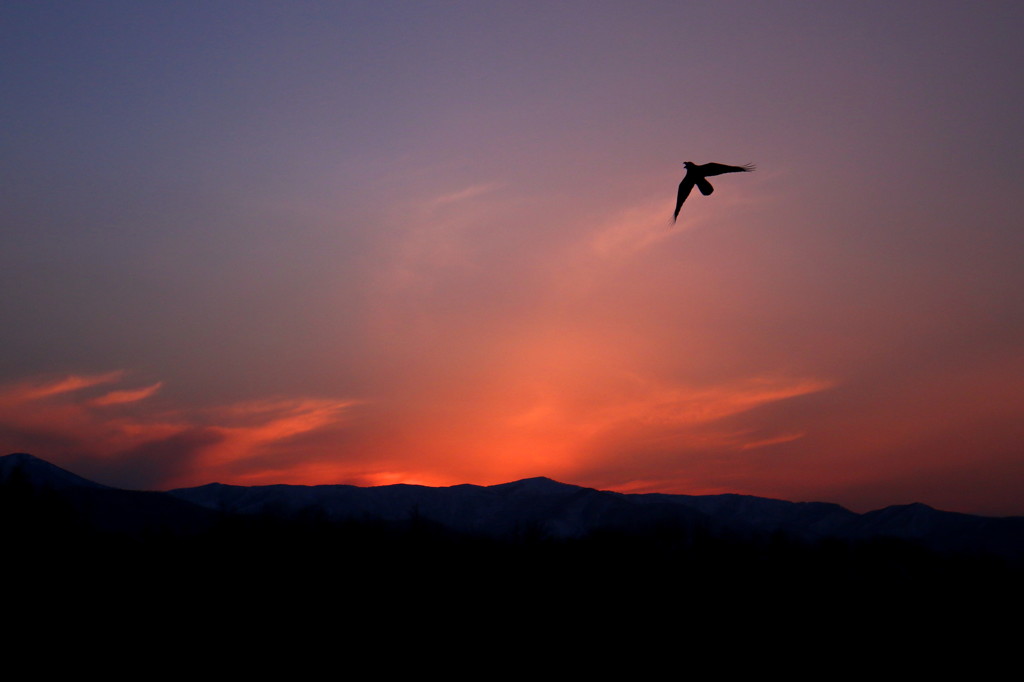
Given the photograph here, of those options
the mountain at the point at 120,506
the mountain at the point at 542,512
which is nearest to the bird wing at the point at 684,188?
the mountain at the point at 542,512

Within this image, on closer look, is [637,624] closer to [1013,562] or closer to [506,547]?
[506,547]

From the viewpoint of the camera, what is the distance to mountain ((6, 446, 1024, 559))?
130750 mm

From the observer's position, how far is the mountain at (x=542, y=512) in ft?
429

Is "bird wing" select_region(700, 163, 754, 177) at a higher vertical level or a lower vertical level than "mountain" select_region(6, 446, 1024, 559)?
lower

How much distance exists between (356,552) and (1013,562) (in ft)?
351

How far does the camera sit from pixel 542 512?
172125 mm

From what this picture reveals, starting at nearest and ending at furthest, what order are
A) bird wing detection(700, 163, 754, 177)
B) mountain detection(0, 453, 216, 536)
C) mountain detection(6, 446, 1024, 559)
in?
bird wing detection(700, 163, 754, 177) < mountain detection(0, 453, 216, 536) < mountain detection(6, 446, 1024, 559)

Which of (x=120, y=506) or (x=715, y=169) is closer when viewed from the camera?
(x=715, y=169)

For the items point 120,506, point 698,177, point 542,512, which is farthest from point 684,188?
point 542,512

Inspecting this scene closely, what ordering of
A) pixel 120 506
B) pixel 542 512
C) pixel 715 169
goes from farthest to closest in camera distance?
1. pixel 542 512
2. pixel 120 506
3. pixel 715 169

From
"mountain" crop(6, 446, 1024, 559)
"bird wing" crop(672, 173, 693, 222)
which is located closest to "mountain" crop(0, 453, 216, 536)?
"mountain" crop(6, 446, 1024, 559)

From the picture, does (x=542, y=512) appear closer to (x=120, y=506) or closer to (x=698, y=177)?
(x=120, y=506)

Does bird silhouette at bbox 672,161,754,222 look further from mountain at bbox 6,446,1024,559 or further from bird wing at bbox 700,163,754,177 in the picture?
mountain at bbox 6,446,1024,559

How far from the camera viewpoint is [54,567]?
47062mm
